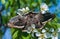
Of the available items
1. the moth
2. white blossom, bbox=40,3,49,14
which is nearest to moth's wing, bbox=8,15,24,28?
the moth

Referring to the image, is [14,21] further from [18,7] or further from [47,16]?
[47,16]

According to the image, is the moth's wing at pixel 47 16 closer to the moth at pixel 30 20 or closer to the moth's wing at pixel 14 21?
the moth at pixel 30 20

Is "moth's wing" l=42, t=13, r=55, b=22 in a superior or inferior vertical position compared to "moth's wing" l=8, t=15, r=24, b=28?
superior

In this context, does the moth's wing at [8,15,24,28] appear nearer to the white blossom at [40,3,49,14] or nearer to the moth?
the moth

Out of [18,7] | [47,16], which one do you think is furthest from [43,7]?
[18,7]

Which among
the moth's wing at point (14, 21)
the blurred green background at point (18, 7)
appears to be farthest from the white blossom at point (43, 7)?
the moth's wing at point (14, 21)

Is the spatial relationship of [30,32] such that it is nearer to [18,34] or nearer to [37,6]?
[18,34]

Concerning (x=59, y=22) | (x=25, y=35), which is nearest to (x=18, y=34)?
(x=25, y=35)

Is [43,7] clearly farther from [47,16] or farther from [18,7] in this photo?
[18,7]

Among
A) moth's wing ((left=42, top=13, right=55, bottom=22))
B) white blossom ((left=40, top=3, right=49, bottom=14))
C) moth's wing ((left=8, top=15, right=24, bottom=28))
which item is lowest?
moth's wing ((left=8, top=15, right=24, bottom=28))
